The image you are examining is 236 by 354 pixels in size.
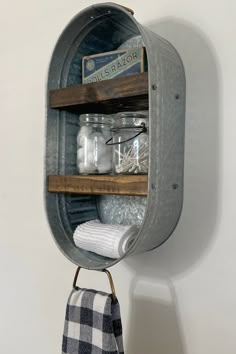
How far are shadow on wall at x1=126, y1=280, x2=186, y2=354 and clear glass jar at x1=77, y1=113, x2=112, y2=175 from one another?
288mm

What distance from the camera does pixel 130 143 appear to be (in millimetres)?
810

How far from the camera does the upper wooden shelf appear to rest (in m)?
0.74

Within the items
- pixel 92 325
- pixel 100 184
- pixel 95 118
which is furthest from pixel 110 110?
pixel 92 325

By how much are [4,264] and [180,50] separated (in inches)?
31.1

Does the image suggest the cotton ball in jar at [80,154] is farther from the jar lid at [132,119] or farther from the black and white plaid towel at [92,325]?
the black and white plaid towel at [92,325]

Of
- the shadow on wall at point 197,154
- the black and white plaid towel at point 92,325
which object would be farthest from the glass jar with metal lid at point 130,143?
the black and white plaid towel at point 92,325

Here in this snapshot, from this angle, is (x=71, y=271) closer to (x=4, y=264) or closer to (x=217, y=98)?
(x=4, y=264)

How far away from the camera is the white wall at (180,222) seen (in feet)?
2.56

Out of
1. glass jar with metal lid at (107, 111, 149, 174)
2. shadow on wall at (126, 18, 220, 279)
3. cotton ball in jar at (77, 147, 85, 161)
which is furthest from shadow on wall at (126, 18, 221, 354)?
cotton ball in jar at (77, 147, 85, 161)

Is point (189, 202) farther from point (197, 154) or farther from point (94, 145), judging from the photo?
point (94, 145)

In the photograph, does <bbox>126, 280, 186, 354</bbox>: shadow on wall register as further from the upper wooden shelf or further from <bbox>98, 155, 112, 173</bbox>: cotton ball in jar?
the upper wooden shelf

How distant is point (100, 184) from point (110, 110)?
0.21m

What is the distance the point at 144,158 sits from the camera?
2.55 feet

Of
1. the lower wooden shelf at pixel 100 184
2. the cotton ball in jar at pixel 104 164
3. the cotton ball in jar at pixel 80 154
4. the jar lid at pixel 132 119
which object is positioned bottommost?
the lower wooden shelf at pixel 100 184
